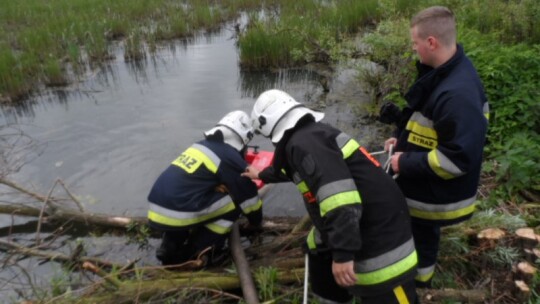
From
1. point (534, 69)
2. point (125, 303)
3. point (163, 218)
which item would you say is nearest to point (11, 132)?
point (163, 218)

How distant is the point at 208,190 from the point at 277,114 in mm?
1544

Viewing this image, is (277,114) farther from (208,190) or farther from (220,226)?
(220,226)

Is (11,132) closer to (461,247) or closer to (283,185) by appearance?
(283,185)

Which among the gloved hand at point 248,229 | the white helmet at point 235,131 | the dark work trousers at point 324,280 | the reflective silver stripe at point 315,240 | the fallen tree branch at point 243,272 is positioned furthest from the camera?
the gloved hand at point 248,229

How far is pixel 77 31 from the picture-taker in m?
10.6

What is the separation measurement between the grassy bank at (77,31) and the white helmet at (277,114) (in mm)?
7135

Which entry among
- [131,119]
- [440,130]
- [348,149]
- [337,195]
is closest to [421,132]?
[440,130]

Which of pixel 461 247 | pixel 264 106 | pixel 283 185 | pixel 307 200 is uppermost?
pixel 264 106

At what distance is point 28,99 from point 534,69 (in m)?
8.36

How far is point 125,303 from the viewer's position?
3.07m

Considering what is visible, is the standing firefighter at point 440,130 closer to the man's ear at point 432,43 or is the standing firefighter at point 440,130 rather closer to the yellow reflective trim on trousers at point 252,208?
the man's ear at point 432,43

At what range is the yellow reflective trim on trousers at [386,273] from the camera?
2.25m

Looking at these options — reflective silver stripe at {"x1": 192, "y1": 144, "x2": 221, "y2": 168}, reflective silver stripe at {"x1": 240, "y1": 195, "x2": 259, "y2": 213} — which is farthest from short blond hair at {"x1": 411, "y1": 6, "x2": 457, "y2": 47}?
reflective silver stripe at {"x1": 240, "y1": 195, "x2": 259, "y2": 213}

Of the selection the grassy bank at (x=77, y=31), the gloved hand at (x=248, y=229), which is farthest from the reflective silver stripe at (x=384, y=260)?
the grassy bank at (x=77, y=31)
